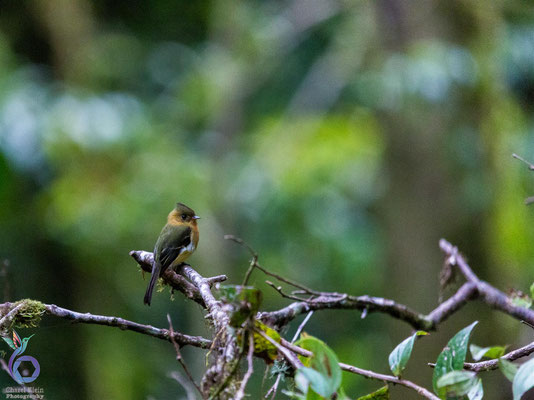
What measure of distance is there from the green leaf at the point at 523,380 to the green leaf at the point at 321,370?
1.00 feet

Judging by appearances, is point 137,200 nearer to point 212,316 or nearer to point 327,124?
point 327,124

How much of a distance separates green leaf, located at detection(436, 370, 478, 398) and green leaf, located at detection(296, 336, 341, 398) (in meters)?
0.20

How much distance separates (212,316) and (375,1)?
609 centimetres

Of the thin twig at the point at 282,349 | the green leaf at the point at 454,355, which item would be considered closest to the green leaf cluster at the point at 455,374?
the green leaf at the point at 454,355

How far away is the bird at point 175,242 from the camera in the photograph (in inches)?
102

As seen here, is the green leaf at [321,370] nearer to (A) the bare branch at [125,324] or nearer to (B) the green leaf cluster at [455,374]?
(B) the green leaf cluster at [455,374]

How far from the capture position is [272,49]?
9.90 metres

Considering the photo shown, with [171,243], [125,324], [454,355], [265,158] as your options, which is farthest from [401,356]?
[265,158]

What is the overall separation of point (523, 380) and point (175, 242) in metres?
2.21

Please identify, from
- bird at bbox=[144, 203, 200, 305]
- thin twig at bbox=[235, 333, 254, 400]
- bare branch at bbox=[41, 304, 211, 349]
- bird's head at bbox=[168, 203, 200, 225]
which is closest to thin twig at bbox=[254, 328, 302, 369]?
thin twig at bbox=[235, 333, 254, 400]

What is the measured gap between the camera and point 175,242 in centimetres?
333

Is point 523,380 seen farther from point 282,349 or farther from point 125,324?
point 125,324

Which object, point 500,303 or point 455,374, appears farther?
point 500,303

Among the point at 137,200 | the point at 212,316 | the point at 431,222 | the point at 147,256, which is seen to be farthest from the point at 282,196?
the point at 212,316
